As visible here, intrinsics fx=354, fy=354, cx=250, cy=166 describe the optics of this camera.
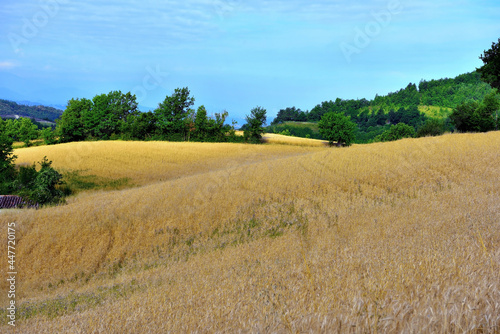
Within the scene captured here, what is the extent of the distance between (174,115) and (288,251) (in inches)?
2695

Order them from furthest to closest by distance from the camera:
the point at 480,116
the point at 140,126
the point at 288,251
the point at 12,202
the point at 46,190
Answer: the point at 140,126 < the point at 480,116 < the point at 46,190 < the point at 12,202 < the point at 288,251

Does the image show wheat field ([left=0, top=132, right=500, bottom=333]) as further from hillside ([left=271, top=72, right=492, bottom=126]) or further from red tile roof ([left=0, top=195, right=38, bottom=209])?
hillside ([left=271, top=72, right=492, bottom=126])

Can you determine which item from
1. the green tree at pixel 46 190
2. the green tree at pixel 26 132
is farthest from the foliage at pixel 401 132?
the green tree at pixel 26 132

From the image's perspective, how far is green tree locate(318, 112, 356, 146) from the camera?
7544 centimetres

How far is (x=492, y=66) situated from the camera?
1314 inches

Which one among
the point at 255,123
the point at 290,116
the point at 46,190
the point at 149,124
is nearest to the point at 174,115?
the point at 149,124

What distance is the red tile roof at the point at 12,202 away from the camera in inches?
836

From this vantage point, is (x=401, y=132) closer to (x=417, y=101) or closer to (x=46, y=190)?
(x=417, y=101)

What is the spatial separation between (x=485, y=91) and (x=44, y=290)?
169 meters

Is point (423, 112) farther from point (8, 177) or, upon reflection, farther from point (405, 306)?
point (405, 306)

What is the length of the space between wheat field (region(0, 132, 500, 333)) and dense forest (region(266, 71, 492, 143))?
11549 centimetres

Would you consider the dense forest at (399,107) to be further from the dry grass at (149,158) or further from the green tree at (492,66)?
→ the green tree at (492,66)

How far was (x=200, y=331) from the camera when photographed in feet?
10.4

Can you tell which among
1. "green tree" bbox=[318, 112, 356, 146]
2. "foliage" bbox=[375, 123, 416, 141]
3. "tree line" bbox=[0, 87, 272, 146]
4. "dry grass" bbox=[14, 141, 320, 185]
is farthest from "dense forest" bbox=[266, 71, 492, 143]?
"dry grass" bbox=[14, 141, 320, 185]
